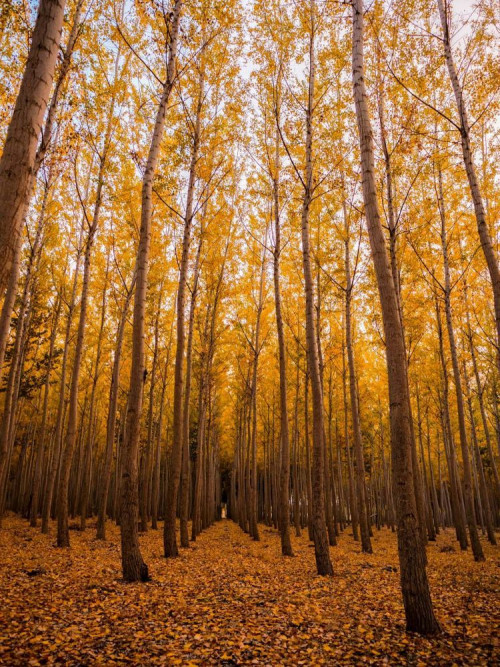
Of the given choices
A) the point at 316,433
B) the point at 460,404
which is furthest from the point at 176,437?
the point at 460,404

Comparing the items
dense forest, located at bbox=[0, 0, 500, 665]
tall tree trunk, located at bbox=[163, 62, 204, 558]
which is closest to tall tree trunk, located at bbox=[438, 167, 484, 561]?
dense forest, located at bbox=[0, 0, 500, 665]

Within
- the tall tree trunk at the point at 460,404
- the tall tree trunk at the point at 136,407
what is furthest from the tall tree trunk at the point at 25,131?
the tall tree trunk at the point at 460,404

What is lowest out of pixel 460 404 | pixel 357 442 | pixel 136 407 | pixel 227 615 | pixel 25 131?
pixel 227 615

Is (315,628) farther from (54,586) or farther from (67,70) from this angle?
(67,70)

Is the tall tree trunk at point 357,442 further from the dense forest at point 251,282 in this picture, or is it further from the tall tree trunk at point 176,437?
the tall tree trunk at point 176,437

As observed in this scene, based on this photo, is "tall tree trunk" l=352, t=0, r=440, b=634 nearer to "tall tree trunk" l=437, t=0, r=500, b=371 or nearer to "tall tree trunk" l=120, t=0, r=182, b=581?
"tall tree trunk" l=437, t=0, r=500, b=371

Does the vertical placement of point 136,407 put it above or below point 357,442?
above

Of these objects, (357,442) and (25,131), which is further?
(357,442)

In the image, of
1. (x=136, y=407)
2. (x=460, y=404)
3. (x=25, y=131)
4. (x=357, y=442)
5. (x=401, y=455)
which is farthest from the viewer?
(x=357, y=442)

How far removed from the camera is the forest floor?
122 inches

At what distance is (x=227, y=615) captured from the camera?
13.7 ft

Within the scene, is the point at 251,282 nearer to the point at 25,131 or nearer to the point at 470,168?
the point at 470,168

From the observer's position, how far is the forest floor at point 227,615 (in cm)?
309

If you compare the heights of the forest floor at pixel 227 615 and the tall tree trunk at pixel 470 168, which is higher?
the tall tree trunk at pixel 470 168
